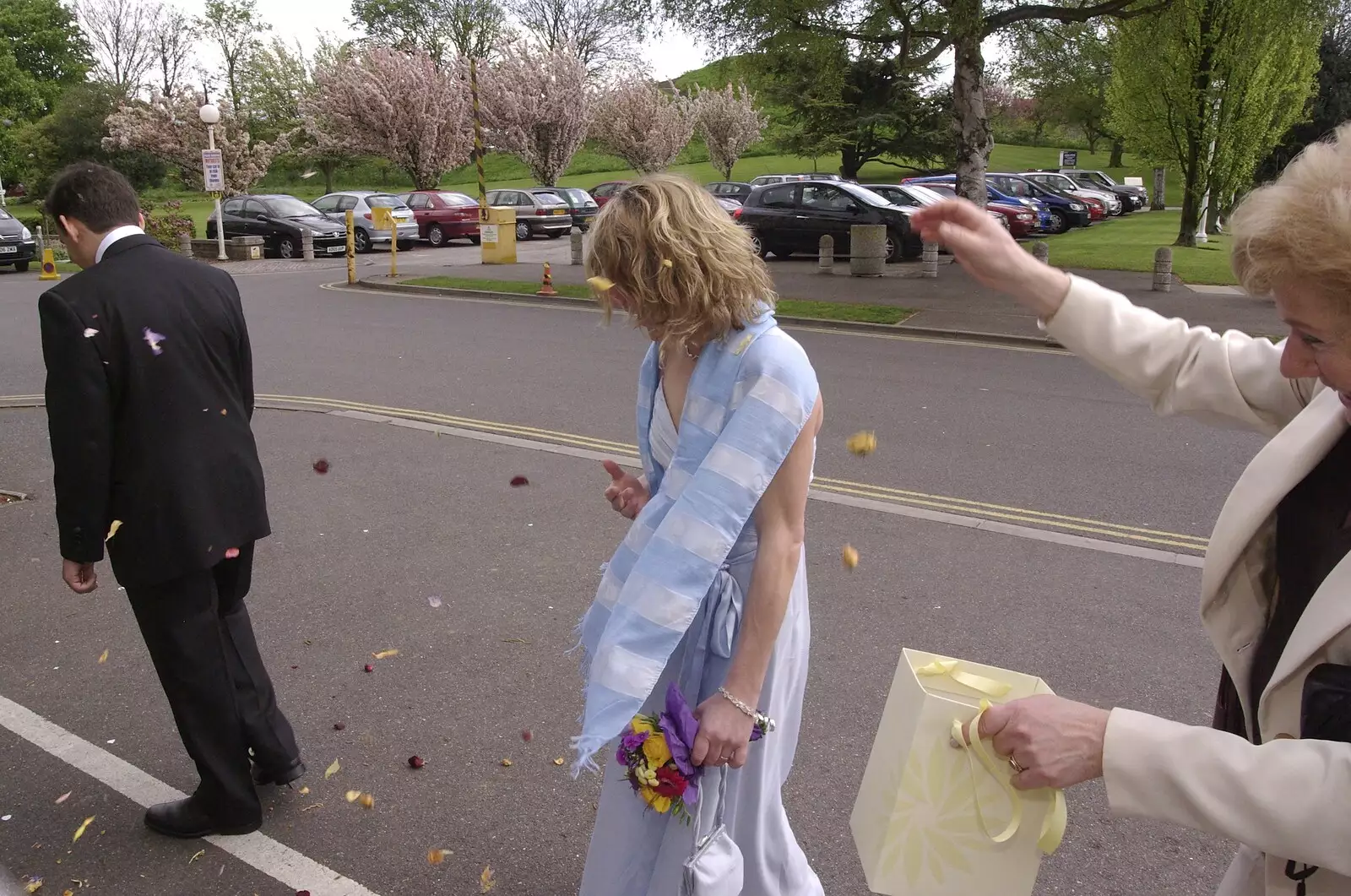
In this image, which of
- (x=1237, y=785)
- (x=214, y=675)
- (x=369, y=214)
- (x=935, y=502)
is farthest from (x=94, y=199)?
(x=369, y=214)

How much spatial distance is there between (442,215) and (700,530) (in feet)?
94.5

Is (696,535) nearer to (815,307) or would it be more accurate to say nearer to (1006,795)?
(1006,795)

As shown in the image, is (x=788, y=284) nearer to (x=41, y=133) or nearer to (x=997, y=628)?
(x=997, y=628)

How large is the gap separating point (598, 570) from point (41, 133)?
182 ft

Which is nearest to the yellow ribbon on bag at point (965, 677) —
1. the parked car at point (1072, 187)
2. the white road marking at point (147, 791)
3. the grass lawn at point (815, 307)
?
the white road marking at point (147, 791)

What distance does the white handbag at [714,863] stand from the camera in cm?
217

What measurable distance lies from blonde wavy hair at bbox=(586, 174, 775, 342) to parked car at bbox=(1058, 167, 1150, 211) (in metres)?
39.1

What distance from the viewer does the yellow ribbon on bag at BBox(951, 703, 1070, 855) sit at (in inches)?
62.5

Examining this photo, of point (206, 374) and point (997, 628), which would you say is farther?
point (997, 628)

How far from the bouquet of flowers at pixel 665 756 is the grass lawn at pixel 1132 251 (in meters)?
14.2

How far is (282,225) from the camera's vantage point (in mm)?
26578

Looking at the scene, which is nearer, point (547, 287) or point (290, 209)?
point (547, 287)

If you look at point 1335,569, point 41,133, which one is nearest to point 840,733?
point 1335,569

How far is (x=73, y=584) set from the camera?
3170 mm
